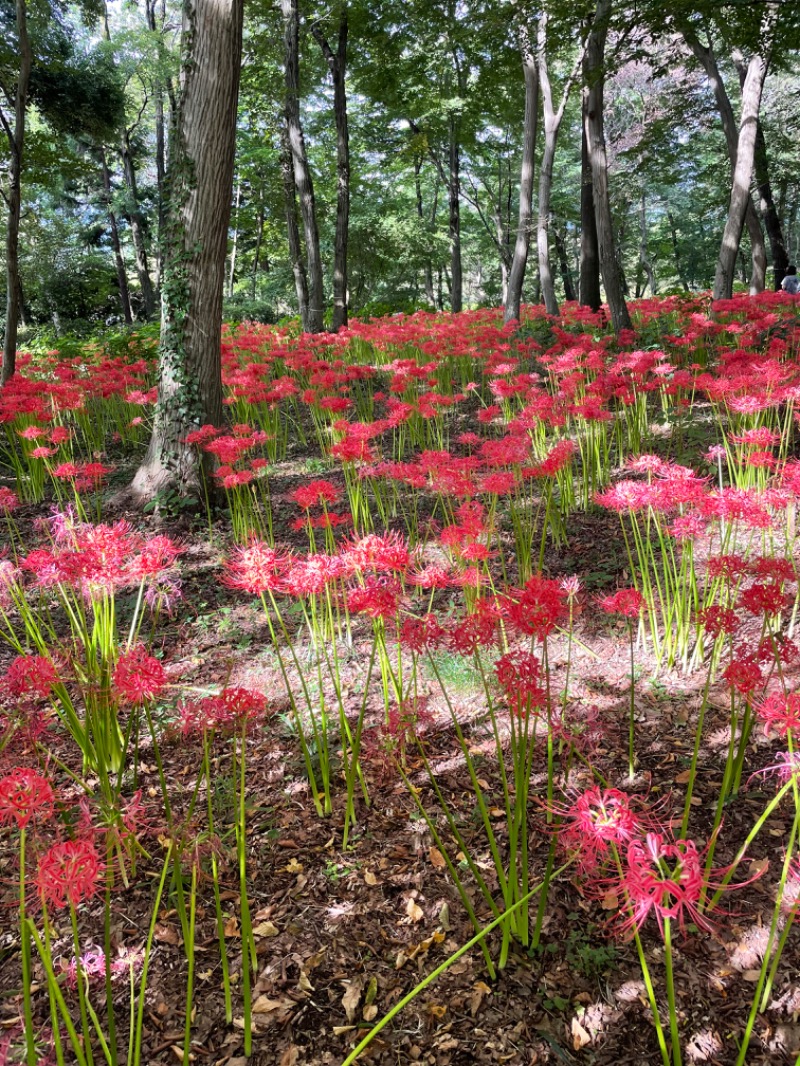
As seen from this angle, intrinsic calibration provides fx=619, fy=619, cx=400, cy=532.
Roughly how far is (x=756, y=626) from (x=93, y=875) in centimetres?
328

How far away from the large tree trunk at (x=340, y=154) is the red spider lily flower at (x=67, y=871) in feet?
37.9

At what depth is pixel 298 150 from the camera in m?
11.6

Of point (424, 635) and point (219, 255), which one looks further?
point (219, 255)

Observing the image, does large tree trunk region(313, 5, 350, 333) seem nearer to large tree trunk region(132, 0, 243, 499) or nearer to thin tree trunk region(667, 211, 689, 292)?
large tree trunk region(132, 0, 243, 499)

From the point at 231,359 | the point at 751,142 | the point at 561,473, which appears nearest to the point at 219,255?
the point at 231,359

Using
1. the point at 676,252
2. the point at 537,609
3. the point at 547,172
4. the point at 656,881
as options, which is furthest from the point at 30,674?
the point at 676,252

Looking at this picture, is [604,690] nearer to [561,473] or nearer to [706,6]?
[561,473]

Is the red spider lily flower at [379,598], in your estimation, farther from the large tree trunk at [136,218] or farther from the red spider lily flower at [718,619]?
the large tree trunk at [136,218]

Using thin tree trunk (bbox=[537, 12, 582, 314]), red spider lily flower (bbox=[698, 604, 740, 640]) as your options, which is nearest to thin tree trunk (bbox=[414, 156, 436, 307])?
thin tree trunk (bbox=[537, 12, 582, 314])

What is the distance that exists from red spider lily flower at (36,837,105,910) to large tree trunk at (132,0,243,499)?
4287 millimetres

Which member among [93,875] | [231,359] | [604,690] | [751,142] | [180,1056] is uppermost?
[751,142]

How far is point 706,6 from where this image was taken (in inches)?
261

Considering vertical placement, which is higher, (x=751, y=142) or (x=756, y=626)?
(x=751, y=142)

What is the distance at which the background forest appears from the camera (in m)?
9.69
